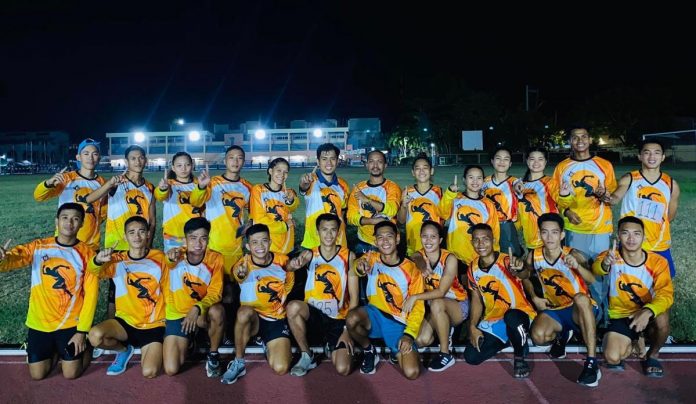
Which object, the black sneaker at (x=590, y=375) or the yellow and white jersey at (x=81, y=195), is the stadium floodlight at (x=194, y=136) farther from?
the black sneaker at (x=590, y=375)

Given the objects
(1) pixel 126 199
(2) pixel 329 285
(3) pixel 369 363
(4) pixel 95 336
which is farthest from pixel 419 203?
(4) pixel 95 336

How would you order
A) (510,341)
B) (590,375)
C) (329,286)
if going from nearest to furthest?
(590,375) → (510,341) → (329,286)

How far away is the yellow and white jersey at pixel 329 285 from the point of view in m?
4.61

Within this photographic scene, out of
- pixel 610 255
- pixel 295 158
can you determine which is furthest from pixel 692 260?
pixel 295 158

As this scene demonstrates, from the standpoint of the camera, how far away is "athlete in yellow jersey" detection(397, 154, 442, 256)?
18.0 feet

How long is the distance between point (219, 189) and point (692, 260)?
23.4 feet

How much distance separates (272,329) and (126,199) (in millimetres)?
2225

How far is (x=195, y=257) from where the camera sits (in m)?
4.52

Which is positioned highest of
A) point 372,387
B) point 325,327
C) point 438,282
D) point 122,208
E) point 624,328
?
point 122,208

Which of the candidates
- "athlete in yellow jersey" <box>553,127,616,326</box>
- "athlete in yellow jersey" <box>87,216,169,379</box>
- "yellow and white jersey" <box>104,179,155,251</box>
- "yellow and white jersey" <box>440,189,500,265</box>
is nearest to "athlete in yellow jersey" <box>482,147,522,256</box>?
"yellow and white jersey" <box>440,189,500,265</box>

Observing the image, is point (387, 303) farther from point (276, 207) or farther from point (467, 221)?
point (276, 207)

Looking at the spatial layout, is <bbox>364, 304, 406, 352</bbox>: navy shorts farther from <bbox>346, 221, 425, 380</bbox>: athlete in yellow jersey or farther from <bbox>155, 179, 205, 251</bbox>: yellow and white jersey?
<bbox>155, 179, 205, 251</bbox>: yellow and white jersey

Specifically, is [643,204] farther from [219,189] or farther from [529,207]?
[219,189]

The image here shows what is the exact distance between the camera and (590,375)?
381 centimetres
